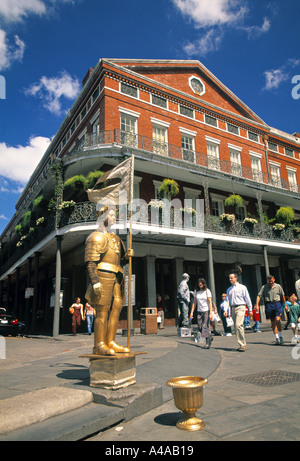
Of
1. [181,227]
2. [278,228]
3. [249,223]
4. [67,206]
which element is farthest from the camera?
[278,228]

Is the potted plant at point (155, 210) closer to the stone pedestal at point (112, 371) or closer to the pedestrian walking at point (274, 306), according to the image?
the pedestrian walking at point (274, 306)

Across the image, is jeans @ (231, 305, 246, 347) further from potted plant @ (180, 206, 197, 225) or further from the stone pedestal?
potted plant @ (180, 206, 197, 225)

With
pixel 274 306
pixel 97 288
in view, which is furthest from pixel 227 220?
pixel 97 288

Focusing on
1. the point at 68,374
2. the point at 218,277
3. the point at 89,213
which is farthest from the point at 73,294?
the point at 68,374

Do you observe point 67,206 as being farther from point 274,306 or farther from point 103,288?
point 103,288

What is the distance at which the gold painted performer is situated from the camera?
3.68 meters

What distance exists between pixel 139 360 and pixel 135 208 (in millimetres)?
9292

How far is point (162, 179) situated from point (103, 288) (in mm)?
14072

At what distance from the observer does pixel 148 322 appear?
12.2m

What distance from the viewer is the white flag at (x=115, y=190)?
440cm

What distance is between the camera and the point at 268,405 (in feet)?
10.4

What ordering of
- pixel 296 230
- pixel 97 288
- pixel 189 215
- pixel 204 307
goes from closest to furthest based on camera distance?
pixel 97 288 < pixel 204 307 < pixel 189 215 < pixel 296 230

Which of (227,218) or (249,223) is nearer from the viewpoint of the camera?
(227,218)

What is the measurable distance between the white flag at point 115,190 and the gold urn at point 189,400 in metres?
2.54
